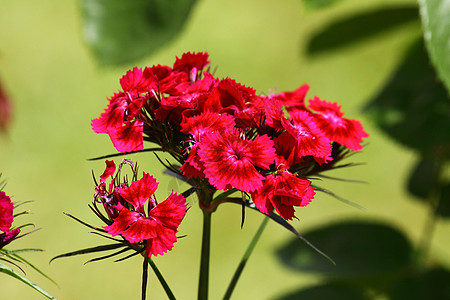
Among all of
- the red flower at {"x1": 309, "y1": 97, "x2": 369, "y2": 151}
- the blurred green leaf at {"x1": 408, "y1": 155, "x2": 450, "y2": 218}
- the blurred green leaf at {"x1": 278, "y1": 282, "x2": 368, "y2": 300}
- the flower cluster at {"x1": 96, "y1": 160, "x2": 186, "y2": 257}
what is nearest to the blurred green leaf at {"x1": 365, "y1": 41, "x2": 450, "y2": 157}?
the blurred green leaf at {"x1": 408, "y1": 155, "x2": 450, "y2": 218}

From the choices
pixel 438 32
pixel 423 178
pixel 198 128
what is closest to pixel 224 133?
pixel 198 128

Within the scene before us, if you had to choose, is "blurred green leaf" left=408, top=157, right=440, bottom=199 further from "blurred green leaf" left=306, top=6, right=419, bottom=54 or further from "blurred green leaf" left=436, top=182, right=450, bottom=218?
"blurred green leaf" left=306, top=6, right=419, bottom=54

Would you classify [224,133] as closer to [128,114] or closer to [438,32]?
[128,114]

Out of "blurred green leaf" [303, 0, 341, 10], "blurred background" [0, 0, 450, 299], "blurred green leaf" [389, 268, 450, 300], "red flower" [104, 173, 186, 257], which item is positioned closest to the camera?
"red flower" [104, 173, 186, 257]

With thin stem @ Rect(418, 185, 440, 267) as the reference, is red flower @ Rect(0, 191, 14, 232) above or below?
above

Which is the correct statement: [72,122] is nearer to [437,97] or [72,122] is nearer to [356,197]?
[356,197]

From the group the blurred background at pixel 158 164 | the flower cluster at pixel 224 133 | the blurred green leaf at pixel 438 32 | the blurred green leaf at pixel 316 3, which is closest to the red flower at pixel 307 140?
the flower cluster at pixel 224 133

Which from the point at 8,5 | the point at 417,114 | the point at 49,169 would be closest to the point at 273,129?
the point at 417,114

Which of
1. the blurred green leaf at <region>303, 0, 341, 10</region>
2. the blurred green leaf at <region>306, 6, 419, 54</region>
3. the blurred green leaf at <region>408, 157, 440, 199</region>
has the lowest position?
the blurred green leaf at <region>408, 157, 440, 199</region>
